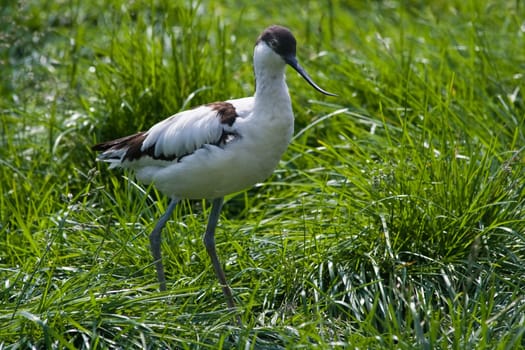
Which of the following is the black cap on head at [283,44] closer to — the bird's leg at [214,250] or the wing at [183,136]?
the wing at [183,136]

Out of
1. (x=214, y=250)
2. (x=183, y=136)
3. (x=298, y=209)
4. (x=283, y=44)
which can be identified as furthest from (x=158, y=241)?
(x=283, y=44)

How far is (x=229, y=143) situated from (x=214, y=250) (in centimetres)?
48

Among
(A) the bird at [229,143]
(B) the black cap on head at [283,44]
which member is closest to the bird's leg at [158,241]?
(A) the bird at [229,143]

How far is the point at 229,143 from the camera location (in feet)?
11.2

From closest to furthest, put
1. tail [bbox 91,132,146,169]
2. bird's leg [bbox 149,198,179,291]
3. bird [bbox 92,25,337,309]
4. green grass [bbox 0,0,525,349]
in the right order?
green grass [bbox 0,0,525,349] → bird [bbox 92,25,337,309] → bird's leg [bbox 149,198,179,291] → tail [bbox 91,132,146,169]

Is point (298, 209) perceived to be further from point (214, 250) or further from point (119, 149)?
point (119, 149)

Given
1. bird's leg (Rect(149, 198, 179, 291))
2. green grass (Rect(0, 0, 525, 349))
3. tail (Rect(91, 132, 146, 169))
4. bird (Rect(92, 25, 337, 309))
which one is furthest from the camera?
tail (Rect(91, 132, 146, 169))

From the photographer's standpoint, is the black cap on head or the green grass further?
the black cap on head

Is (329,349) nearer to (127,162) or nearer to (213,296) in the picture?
(213,296)

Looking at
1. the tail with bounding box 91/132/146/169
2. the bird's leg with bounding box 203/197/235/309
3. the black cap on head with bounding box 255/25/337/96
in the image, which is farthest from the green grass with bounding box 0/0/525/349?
the black cap on head with bounding box 255/25/337/96

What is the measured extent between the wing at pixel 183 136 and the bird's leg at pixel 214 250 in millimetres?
280

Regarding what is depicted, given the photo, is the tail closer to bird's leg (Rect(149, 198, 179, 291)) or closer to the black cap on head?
bird's leg (Rect(149, 198, 179, 291))

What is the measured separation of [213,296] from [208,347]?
58cm

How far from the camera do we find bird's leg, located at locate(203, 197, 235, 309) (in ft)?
11.3
